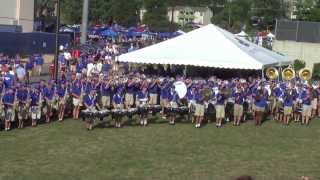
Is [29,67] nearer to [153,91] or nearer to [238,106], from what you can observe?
[153,91]

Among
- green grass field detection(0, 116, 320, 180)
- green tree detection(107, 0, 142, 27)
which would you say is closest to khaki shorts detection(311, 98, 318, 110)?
green grass field detection(0, 116, 320, 180)

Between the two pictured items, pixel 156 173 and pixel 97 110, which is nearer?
pixel 156 173

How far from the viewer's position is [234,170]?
55.0 feet

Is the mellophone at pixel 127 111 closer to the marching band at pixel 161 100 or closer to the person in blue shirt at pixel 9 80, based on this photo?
the marching band at pixel 161 100

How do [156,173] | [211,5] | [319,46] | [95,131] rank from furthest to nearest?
[211,5] < [319,46] < [95,131] < [156,173]

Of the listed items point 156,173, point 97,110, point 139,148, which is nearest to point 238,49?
point 97,110

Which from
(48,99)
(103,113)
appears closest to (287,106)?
(103,113)

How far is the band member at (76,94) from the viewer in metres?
22.8

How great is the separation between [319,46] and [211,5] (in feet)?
379

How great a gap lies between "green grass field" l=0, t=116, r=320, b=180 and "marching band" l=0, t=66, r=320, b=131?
1.86 feet

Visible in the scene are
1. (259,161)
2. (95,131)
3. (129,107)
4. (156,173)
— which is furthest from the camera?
(129,107)

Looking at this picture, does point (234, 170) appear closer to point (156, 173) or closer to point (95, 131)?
point (156, 173)

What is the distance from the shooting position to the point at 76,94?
2284 cm

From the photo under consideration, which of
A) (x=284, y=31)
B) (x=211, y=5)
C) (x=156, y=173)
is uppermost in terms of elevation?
(x=211, y=5)
